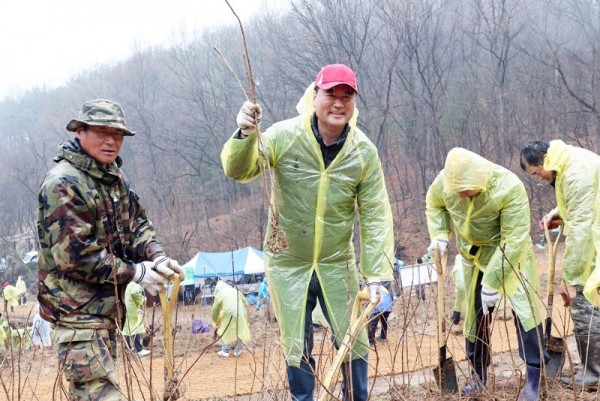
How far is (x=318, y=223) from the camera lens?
3002 mm

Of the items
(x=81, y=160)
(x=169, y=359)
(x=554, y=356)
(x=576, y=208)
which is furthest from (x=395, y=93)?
(x=169, y=359)

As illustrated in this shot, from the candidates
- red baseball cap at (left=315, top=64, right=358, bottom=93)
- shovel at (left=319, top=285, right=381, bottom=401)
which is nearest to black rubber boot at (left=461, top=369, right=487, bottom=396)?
shovel at (left=319, top=285, right=381, bottom=401)

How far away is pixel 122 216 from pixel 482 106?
69.9 ft

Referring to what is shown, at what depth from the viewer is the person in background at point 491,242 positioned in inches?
136

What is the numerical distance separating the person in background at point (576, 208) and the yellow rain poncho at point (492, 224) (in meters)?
0.22

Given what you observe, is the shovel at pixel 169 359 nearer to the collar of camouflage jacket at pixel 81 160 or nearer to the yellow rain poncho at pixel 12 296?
the collar of camouflage jacket at pixel 81 160

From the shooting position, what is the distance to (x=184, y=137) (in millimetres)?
30312

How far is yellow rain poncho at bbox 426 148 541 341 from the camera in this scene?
11.4 feet

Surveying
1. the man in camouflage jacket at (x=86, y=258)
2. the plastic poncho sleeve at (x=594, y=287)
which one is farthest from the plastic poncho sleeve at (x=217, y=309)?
the plastic poncho sleeve at (x=594, y=287)

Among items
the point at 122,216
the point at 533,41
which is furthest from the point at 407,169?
the point at 122,216

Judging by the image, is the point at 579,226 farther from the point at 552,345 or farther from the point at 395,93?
the point at 395,93

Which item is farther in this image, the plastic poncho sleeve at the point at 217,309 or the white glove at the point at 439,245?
the plastic poncho sleeve at the point at 217,309

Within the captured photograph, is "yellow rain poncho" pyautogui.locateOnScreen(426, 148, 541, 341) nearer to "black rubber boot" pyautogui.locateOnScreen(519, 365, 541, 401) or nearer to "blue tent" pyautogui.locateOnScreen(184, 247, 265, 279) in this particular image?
"black rubber boot" pyautogui.locateOnScreen(519, 365, 541, 401)

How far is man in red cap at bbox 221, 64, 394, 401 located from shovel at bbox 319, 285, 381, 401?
0.23m
